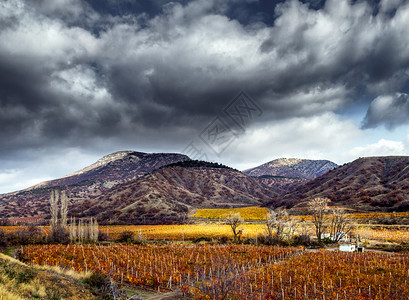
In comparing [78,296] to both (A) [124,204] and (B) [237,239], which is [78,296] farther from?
(A) [124,204]

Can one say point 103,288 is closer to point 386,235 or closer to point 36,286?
point 36,286

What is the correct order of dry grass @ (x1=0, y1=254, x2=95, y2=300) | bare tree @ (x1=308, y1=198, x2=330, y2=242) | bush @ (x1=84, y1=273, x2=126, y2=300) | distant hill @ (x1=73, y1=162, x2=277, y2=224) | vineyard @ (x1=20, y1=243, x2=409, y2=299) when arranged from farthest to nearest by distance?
distant hill @ (x1=73, y1=162, x2=277, y2=224)
bare tree @ (x1=308, y1=198, x2=330, y2=242)
vineyard @ (x1=20, y1=243, x2=409, y2=299)
bush @ (x1=84, y1=273, x2=126, y2=300)
dry grass @ (x1=0, y1=254, x2=95, y2=300)

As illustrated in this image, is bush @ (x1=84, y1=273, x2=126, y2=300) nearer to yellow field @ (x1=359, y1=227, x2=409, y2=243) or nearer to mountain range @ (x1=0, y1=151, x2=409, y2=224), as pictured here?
yellow field @ (x1=359, y1=227, x2=409, y2=243)

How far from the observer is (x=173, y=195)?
131 meters

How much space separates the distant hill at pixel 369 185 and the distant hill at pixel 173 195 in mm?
35976

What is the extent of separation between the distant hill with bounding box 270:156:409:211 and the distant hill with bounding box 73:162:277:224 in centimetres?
3598

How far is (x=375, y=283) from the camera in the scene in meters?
16.5

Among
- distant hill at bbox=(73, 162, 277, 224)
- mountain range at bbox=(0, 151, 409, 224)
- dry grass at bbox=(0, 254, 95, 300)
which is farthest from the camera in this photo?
distant hill at bbox=(73, 162, 277, 224)

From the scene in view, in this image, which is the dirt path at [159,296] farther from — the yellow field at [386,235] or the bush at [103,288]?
the yellow field at [386,235]

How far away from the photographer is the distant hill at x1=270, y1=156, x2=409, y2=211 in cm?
7800

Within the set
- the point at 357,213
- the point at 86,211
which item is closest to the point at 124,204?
the point at 86,211

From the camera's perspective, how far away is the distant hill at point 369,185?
78.0 m

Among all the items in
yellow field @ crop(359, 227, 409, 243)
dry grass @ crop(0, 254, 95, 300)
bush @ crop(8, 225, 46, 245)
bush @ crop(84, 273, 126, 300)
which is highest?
dry grass @ crop(0, 254, 95, 300)

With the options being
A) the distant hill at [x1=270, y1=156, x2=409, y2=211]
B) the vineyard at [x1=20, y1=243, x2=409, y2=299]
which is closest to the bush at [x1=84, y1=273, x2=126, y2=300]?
the vineyard at [x1=20, y1=243, x2=409, y2=299]
